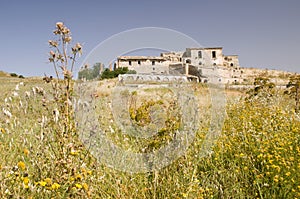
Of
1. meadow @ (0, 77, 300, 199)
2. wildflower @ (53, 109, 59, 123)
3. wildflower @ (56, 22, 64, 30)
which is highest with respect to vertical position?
wildflower @ (56, 22, 64, 30)

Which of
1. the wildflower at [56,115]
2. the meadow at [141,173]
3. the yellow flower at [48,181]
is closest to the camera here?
the yellow flower at [48,181]

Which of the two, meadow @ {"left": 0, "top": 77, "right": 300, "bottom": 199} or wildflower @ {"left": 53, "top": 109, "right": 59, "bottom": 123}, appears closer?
meadow @ {"left": 0, "top": 77, "right": 300, "bottom": 199}

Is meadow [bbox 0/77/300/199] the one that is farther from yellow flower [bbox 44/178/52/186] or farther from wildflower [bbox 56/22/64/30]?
wildflower [bbox 56/22/64/30]

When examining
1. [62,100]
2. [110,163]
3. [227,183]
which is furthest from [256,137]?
[62,100]

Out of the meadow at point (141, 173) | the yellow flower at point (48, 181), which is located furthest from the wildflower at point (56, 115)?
the yellow flower at point (48, 181)

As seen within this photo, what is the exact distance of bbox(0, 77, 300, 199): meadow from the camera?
7.08ft

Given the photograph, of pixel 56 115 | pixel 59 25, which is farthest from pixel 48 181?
pixel 59 25

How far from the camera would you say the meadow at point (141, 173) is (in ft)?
7.08

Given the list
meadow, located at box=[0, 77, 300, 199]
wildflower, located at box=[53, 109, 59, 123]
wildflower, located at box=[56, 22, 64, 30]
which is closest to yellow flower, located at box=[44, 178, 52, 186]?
meadow, located at box=[0, 77, 300, 199]

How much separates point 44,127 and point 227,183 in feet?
6.40

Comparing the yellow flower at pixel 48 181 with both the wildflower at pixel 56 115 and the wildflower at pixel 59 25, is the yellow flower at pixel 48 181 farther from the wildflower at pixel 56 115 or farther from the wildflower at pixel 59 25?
the wildflower at pixel 59 25

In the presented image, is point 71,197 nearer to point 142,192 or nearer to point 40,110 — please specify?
point 142,192

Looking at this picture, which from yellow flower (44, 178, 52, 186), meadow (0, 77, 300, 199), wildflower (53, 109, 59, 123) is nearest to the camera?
yellow flower (44, 178, 52, 186)

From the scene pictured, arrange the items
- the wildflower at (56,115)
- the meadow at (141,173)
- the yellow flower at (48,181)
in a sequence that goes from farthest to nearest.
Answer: the wildflower at (56,115) → the meadow at (141,173) → the yellow flower at (48,181)
